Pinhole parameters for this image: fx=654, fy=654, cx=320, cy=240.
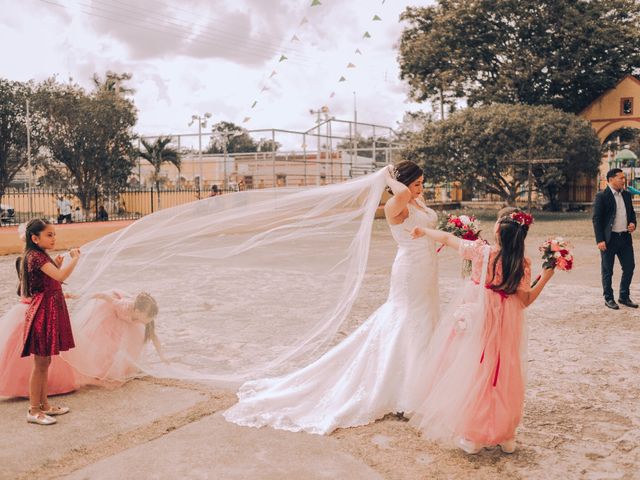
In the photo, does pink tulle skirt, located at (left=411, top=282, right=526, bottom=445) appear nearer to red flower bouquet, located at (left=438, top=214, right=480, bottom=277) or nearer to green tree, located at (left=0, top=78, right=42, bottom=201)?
red flower bouquet, located at (left=438, top=214, right=480, bottom=277)

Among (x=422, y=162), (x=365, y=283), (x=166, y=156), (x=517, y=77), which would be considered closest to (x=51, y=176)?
(x=166, y=156)

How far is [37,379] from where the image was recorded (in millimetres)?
4742

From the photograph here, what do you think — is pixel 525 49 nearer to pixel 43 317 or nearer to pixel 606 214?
pixel 606 214

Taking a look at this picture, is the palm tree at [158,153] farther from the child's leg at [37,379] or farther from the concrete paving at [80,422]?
the child's leg at [37,379]

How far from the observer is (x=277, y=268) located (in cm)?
1303

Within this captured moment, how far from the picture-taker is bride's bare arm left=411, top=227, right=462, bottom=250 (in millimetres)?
4285

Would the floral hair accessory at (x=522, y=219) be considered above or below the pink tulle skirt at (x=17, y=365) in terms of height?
above

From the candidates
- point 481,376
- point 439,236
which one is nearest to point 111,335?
point 439,236

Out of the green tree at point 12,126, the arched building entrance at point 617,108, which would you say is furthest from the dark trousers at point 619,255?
the arched building entrance at point 617,108

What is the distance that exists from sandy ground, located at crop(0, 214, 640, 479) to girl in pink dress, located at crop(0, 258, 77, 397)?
0.12 m

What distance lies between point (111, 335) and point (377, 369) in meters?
2.34

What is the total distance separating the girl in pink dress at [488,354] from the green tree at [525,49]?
31.4 metres

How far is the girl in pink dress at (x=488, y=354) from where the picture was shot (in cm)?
393

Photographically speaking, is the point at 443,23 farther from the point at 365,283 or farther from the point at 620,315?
the point at 620,315
